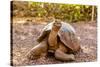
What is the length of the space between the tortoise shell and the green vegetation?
0.36 feet

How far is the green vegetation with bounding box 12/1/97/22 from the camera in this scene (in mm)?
2146

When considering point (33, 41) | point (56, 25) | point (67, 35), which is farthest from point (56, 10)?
point (33, 41)

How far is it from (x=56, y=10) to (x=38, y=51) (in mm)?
554

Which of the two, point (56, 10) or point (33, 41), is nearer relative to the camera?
point (33, 41)

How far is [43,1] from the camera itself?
2.24 metres

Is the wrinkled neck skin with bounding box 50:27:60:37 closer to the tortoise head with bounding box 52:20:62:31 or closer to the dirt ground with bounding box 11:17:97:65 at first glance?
the tortoise head with bounding box 52:20:62:31

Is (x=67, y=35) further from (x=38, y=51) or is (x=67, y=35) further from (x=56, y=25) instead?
(x=38, y=51)

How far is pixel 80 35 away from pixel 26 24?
724 millimetres

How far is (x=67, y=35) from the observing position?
91.1 inches

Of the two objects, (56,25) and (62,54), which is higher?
(56,25)

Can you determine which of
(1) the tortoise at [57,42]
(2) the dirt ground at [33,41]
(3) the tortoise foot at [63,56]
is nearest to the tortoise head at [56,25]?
(1) the tortoise at [57,42]

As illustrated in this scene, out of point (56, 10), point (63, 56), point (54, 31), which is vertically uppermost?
point (56, 10)

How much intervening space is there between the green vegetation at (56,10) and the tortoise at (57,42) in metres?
0.11

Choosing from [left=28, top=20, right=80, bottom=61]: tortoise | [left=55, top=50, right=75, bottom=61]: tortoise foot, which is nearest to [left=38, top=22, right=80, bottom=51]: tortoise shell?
[left=28, top=20, right=80, bottom=61]: tortoise
